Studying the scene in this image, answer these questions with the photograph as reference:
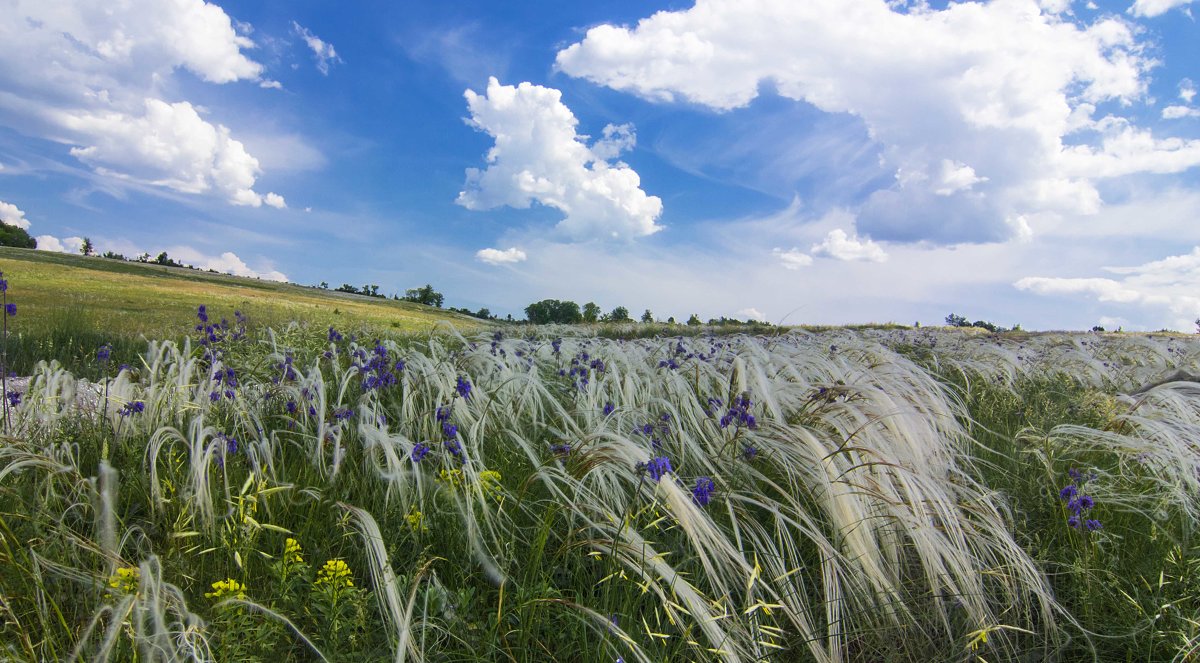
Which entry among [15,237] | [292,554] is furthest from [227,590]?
[15,237]

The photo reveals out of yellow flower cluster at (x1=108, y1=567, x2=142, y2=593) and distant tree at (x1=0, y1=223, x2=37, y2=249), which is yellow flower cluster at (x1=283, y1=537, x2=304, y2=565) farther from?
distant tree at (x1=0, y1=223, x2=37, y2=249)

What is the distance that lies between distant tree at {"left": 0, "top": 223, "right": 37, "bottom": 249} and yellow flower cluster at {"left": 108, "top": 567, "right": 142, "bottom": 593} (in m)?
90.0

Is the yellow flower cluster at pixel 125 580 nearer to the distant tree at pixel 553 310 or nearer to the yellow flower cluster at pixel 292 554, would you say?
the yellow flower cluster at pixel 292 554

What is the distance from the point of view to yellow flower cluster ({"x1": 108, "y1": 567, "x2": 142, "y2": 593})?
190 cm

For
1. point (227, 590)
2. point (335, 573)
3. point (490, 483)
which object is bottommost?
point (227, 590)

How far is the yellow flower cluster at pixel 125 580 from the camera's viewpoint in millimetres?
1904

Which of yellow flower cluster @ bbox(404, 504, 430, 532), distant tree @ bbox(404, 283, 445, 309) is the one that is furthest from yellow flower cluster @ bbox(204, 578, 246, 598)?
distant tree @ bbox(404, 283, 445, 309)

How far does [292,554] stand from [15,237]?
95.2 meters

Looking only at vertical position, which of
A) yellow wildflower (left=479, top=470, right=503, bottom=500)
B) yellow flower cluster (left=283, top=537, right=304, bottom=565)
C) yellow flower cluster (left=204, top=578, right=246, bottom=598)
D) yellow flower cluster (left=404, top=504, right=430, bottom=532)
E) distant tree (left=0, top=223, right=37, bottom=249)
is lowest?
yellow flower cluster (left=204, top=578, right=246, bottom=598)

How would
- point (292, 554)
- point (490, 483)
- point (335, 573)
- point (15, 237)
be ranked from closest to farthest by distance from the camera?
1. point (335, 573)
2. point (292, 554)
3. point (490, 483)
4. point (15, 237)

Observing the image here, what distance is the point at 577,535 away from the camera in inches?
92.0

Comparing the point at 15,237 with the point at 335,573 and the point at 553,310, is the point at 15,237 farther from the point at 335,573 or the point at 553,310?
the point at 335,573

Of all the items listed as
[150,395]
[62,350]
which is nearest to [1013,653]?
[150,395]

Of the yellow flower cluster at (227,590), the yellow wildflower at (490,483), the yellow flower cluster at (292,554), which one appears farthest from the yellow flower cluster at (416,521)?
the yellow flower cluster at (227,590)
